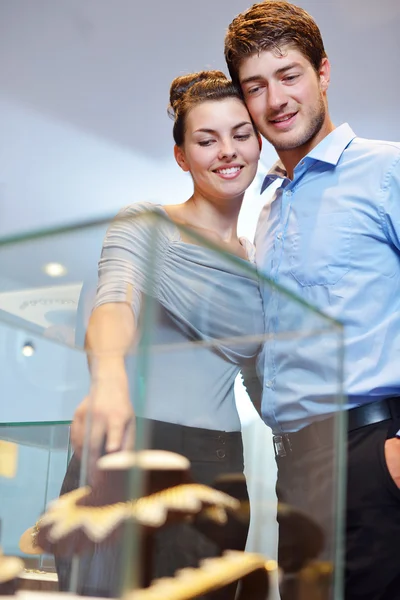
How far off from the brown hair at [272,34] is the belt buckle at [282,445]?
584mm

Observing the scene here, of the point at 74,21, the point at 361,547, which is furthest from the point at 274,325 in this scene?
the point at 74,21

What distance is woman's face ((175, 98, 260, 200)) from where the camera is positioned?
1098 millimetres

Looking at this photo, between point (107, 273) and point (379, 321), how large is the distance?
56cm

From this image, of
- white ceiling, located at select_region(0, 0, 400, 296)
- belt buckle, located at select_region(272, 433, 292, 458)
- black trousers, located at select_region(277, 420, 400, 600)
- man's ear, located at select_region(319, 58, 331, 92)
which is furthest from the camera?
white ceiling, located at select_region(0, 0, 400, 296)

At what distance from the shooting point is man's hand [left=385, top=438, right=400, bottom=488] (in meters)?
0.98

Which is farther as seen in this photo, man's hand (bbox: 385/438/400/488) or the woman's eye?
the woman's eye

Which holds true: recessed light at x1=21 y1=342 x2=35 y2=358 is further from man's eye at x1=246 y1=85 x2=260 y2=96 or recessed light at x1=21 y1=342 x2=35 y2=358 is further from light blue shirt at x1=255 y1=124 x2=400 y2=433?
man's eye at x1=246 y1=85 x2=260 y2=96

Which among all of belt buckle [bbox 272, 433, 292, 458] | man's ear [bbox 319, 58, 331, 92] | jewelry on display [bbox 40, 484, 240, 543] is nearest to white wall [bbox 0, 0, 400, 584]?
man's ear [bbox 319, 58, 331, 92]

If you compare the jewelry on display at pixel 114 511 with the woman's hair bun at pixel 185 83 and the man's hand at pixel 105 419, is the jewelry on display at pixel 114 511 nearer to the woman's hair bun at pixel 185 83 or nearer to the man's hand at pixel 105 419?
the man's hand at pixel 105 419

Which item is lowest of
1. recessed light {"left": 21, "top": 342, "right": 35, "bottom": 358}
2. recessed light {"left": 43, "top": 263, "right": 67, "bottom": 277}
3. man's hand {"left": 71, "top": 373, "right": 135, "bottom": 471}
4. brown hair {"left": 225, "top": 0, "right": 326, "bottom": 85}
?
man's hand {"left": 71, "top": 373, "right": 135, "bottom": 471}

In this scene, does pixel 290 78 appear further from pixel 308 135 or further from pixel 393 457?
pixel 393 457

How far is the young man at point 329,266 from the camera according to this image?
0.86 m

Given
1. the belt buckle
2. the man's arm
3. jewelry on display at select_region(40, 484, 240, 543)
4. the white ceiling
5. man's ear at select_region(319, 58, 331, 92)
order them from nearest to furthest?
1. jewelry on display at select_region(40, 484, 240, 543)
2. the man's arm
3. the belt buckle
4. man's ear at select_region(319, 58, 331, 92)
5. the white ceiling

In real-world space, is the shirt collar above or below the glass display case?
above
